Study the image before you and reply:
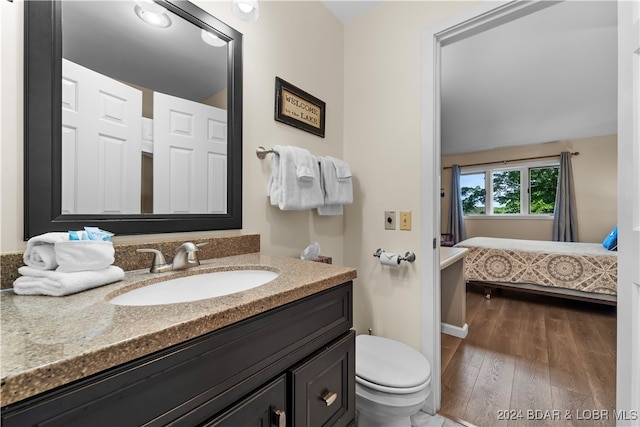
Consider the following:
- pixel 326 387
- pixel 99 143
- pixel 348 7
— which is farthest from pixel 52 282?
pixel 348 7

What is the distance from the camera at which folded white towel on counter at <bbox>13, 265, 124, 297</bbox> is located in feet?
1.93

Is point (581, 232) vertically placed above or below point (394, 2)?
below

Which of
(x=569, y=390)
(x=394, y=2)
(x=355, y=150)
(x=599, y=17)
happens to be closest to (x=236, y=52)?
(x=355, y=150)

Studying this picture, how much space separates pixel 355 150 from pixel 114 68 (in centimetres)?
126

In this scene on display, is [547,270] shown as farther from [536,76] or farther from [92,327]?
[92,327]

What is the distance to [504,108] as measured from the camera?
339 cm

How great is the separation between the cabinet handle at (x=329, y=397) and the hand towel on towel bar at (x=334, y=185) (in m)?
0.88

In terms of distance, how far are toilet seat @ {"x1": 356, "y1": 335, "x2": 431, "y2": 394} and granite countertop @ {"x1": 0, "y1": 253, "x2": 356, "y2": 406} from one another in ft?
2.22

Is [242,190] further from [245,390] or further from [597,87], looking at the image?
[597,87]

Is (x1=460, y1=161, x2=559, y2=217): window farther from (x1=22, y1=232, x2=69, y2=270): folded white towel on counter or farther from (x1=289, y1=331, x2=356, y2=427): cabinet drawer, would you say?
(x1=22, y1=232, x2=69, y2=270): folded white towel on counter

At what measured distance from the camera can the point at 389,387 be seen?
3.56 ft

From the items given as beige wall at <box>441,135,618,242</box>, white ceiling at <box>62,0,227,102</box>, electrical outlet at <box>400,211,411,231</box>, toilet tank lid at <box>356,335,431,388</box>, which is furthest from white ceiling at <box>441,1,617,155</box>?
toilet tank lid at <box>356,335,431,388</box>

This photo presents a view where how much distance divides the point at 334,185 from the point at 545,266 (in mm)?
2836

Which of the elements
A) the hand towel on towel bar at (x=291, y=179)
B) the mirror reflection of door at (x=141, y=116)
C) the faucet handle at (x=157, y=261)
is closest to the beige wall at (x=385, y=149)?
the hand towel on towel bar at (x=291, y=179)
